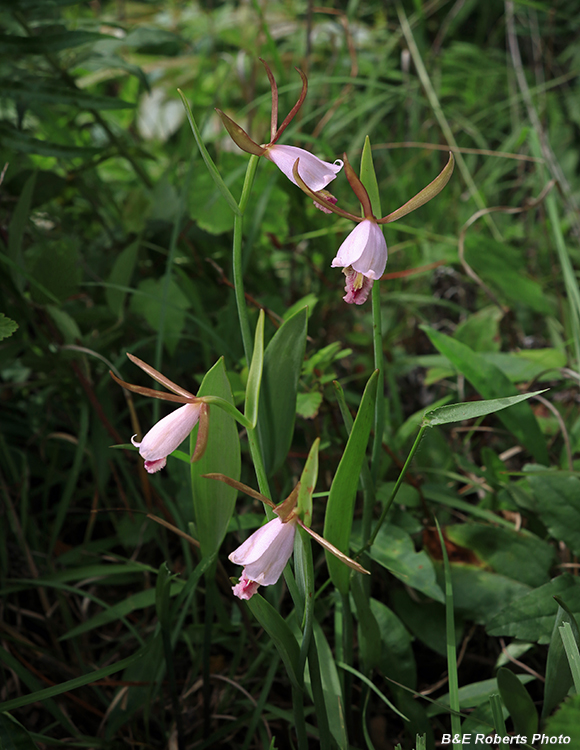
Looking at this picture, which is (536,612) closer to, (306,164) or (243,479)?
(243,479)

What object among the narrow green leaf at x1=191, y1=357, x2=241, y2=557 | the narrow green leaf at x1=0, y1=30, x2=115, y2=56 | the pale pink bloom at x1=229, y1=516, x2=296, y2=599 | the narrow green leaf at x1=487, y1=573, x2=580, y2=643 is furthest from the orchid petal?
the narrow green leaf at x1=0, y1=30, x2=115, y2=56

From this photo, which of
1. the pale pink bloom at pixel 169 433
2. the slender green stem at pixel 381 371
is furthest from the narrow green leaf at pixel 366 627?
the pale pink bloom at pixel 169 433

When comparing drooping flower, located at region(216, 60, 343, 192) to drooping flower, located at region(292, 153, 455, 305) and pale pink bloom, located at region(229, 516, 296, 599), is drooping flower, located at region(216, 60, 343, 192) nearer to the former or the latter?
drooping flower, located at region(292, 153, 455, 305)

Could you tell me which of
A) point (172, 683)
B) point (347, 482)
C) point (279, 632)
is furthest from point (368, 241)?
point (172, 683)

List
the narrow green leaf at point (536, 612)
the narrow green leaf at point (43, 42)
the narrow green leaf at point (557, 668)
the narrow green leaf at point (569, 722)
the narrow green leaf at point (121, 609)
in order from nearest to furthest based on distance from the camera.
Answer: the narrow green leaf at point (569, 722)
the narrow green leaf at point (557, 668)
the narrow green leaf at point (536, 612)
the narrow green leaf at point (121, 609)
the narrow green leaf at point (43, 42)

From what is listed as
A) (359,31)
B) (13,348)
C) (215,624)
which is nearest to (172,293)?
(13,348)

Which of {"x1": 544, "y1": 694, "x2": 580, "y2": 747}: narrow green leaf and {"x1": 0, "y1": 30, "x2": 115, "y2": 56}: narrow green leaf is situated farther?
{"x1": 0, "y1": 30, "x2": 115, "y2": 56}: narrow green leaf

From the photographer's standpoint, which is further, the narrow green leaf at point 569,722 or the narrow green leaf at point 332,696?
the narrow green leaf at point 332,696

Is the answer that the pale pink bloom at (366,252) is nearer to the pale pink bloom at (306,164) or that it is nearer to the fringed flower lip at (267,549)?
the pale pink bloom at (306,164)
